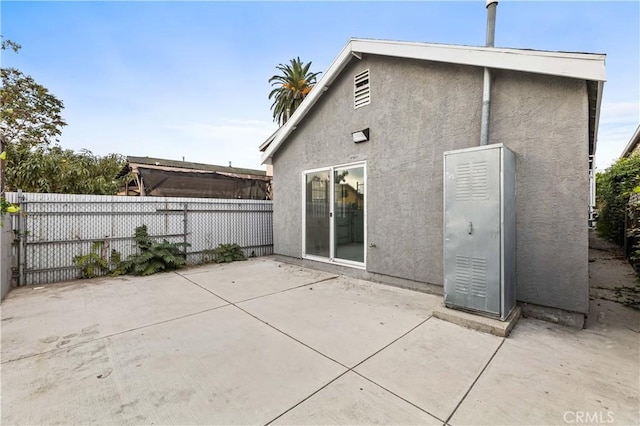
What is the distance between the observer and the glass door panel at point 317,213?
5.84 m

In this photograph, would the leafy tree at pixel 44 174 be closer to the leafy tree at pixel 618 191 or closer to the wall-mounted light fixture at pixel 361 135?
the wall-mounted light fixture at pixel 361 135

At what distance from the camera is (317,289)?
4.58 metres

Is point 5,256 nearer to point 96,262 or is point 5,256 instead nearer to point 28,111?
point 96,262

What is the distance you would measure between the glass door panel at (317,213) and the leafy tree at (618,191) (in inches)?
255

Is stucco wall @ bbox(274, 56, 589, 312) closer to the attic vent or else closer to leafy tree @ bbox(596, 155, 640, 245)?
the attic vent

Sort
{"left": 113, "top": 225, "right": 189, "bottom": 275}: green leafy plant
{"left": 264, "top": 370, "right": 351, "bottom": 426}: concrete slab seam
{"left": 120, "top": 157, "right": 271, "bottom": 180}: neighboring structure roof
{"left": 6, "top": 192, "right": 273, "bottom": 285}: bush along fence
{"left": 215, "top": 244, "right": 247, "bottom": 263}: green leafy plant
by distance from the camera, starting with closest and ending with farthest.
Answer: {"left": 264, "top": 370, "right": 351, "bottom": 426}: concrete slab seam < {"left": 6, "top": 192, "right": 273, "bottom": 285}: bush along fence < {"left": 113, "top": 225, "right": 189, "bottom": 275}: green leafy plant < {"left": 215, "top": 244, "right": 247, "bottom": 263}: green leafy plant < {"left": 120, "top": 157, "right": 271, "bottom": 180}: neighboring structure roof

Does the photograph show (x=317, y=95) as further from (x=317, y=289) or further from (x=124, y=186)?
(x=124, y=186)

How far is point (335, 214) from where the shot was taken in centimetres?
567

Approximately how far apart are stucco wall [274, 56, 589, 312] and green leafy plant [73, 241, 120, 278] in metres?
4.78

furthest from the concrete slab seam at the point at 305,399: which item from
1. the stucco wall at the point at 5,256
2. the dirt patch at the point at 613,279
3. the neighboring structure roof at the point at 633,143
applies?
the neighboring structure roof at the point at 633,143

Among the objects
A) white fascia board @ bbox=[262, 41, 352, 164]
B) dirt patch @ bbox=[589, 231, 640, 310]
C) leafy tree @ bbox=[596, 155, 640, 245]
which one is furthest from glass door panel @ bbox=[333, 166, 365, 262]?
leafy tree @ bbox=[596, 155, 640, 245]

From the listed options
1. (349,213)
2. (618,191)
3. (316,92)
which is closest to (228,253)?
(349,213)

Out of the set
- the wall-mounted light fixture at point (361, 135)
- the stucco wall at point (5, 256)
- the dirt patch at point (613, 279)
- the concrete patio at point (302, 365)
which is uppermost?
the wall-mounted light fixture at point (361, 135)

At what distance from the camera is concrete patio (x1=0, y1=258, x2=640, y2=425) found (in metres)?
1.72
